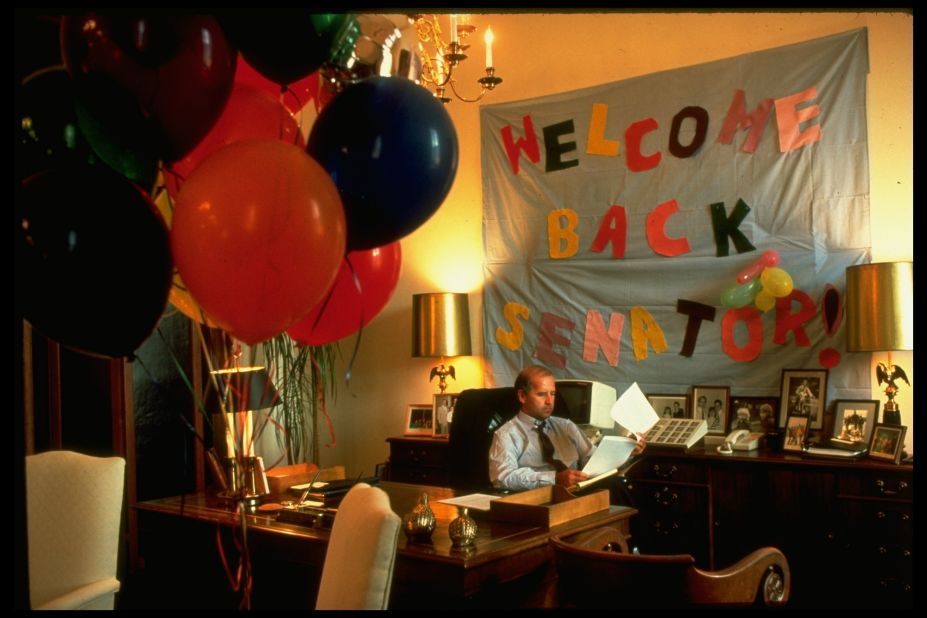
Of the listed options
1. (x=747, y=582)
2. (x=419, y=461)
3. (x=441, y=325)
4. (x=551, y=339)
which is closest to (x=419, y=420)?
(x=419, y=461)

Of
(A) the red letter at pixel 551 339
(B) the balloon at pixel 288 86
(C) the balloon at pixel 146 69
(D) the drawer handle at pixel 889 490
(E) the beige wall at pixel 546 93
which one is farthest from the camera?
(A) the red letter at pixel 551 339

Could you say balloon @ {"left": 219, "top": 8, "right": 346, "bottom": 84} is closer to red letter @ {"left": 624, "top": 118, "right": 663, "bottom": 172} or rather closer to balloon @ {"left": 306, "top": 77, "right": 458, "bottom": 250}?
balloon @ {"left": 306, "top": 77, "right": 458, "bottom": 250}

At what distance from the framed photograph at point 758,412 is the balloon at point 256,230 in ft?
10.1

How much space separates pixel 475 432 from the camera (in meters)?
3.52

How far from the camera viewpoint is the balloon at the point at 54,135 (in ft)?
4.45

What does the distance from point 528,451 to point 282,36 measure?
2.50 metres

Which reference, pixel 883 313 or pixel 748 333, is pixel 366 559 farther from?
pixel 748 333

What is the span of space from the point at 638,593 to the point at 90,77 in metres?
1.49

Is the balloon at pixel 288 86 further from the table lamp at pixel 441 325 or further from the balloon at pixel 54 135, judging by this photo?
the table lamp at pixel 441 325

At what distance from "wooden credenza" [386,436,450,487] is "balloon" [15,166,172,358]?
11.4ft

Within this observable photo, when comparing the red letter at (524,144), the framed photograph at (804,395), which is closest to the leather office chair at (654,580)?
the framed photograph at (804,395)

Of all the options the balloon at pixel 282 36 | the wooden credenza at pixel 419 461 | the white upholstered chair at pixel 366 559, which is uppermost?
the balloon at pixel 282 36

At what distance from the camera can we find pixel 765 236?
400cm

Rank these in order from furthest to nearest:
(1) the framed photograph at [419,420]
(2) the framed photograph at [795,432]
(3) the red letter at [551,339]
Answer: (1) the framed photograph at [419,420] → (3) the red letter at [551,339] → (2) the framed photograph at [795,432]
